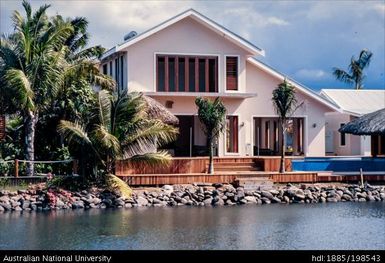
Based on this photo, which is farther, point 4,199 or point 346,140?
point 346,140

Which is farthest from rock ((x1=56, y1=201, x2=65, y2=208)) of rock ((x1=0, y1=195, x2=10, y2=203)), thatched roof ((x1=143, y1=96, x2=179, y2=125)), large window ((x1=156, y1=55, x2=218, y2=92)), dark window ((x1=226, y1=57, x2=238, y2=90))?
dark window ((x1=226, y1=57, x2=238, y2=90))

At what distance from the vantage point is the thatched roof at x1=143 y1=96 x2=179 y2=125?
2739 cm

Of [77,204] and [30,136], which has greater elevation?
[30,136]

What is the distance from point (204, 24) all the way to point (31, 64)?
8.55 m

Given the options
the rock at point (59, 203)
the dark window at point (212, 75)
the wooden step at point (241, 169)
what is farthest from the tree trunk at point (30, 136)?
the dark window at point (212, 75)

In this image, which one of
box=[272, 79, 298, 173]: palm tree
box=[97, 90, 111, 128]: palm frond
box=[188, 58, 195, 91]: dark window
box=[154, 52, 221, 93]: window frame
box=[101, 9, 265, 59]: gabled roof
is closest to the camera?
box=[97, 90, 111, 128]: palm frond

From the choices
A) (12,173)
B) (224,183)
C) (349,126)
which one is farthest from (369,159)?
(12,173)

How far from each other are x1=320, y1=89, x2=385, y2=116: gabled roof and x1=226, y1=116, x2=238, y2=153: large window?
7.42 metres

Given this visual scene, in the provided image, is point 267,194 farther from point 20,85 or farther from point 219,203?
point 20,85

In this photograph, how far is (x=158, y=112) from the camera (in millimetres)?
27625

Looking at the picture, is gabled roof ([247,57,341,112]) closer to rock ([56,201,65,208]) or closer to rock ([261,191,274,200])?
rock ([261,191,274,200])

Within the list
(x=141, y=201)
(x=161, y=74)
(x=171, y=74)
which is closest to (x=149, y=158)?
(x=141, y=201)
